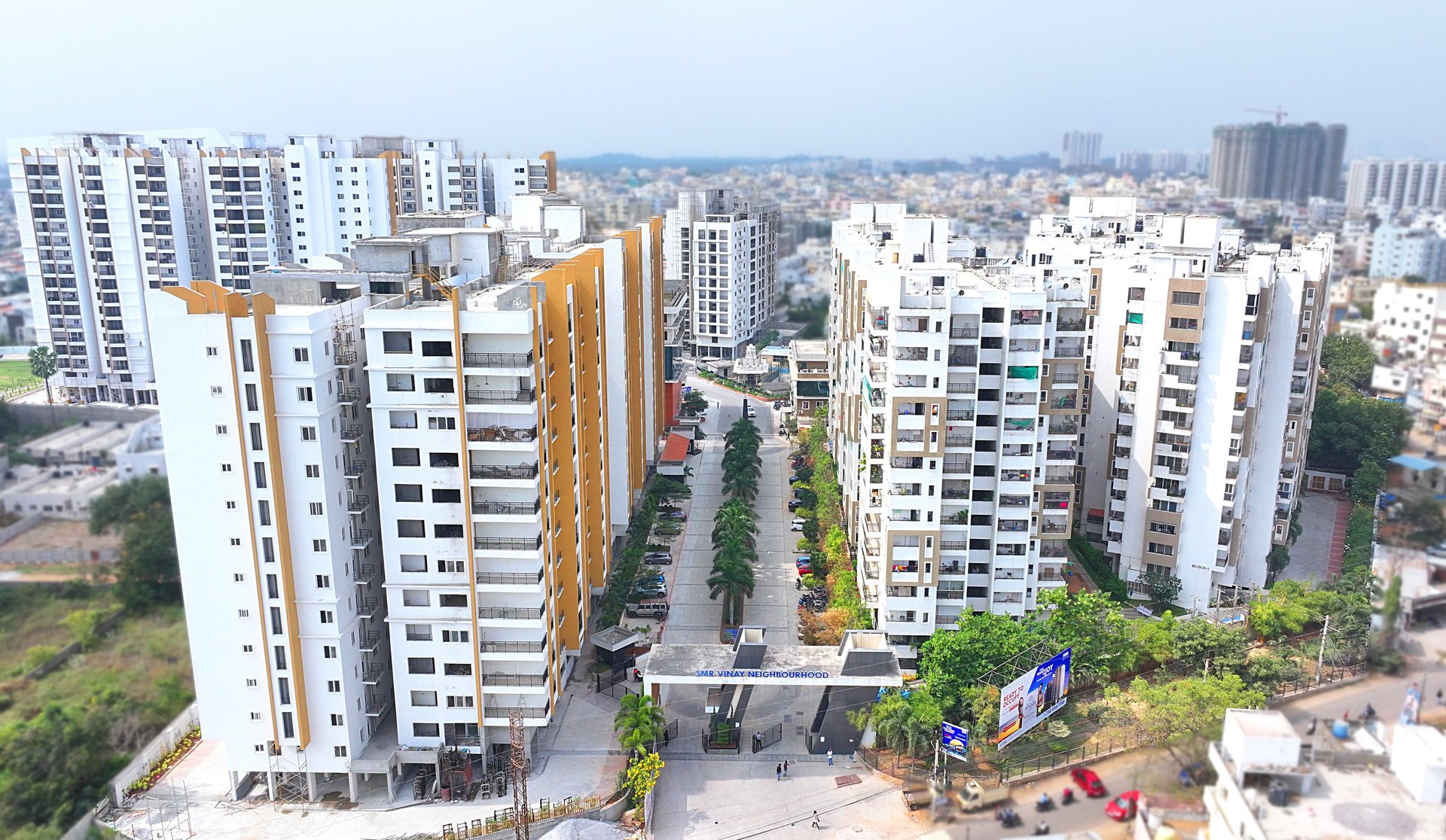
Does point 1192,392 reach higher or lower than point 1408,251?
lower

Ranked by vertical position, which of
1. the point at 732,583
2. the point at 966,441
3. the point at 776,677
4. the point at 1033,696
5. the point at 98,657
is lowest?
the point at 1033,696

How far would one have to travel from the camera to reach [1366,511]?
25562mm

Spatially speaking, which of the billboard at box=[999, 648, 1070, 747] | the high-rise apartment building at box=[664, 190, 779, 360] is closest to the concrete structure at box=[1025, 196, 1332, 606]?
the billboard at box=[999, 648, 1070, 747]

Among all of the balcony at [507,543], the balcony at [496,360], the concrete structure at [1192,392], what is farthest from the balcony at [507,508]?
the concrete structure at [1192,392]

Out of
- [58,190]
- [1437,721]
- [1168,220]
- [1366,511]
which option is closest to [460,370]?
[1437,721]

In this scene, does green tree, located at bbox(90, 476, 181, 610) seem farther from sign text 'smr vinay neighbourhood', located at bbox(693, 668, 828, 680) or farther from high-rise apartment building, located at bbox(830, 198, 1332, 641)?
high-rise apartment building, located at bbox(830, 198, 1332, 641)

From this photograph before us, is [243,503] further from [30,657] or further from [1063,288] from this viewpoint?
[1063,288]

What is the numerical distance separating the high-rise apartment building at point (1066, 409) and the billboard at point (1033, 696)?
1.70 m

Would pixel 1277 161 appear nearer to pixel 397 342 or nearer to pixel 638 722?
pixel 638 722

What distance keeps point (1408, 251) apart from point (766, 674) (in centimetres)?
4050

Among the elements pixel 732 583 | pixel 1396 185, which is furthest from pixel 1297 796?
pixel 1396 185

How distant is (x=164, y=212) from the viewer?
36.0m

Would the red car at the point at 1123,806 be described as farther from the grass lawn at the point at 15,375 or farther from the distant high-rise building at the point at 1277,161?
the distant high-rise building at the point at 1277,161

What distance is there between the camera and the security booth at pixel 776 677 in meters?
16.5
